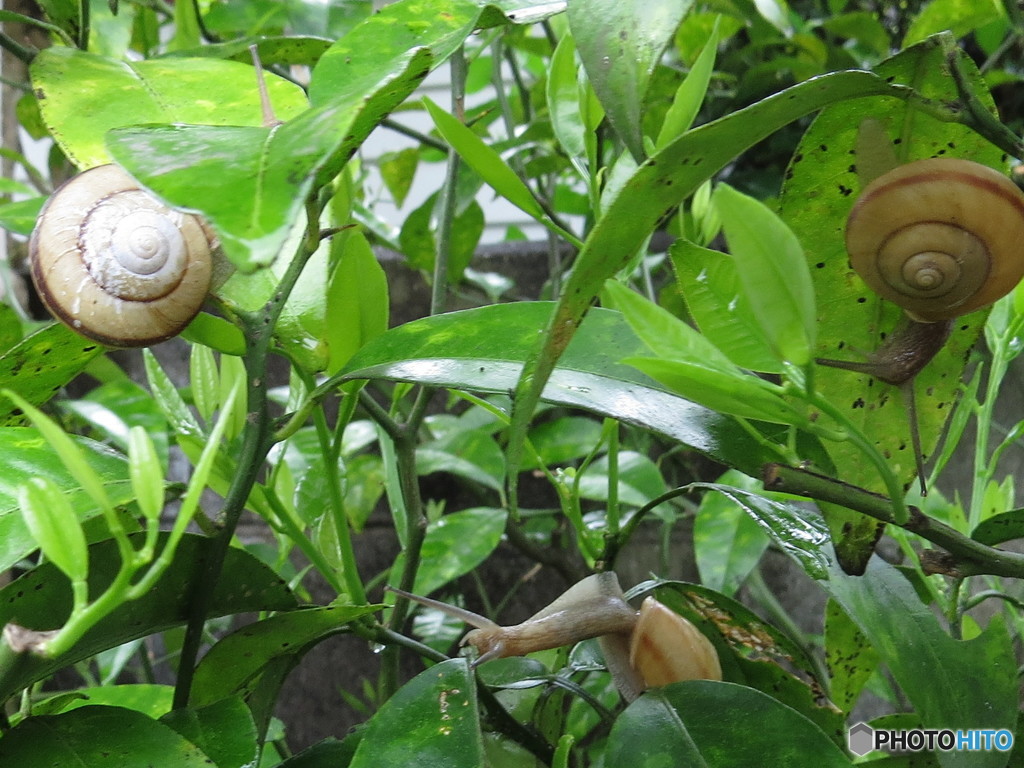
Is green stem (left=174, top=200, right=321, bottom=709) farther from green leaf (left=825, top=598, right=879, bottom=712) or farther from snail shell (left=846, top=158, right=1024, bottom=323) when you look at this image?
green leaf (left=825, top=598, right=879, bottom=712)

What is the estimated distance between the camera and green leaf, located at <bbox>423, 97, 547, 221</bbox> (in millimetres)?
302

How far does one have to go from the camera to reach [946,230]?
0.96 feet

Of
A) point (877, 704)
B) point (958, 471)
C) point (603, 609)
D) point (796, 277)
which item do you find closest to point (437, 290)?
point (603, 609)

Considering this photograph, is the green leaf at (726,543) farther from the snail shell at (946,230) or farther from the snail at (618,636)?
the snail shell at (946,230)

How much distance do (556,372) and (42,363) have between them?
217 millimetres

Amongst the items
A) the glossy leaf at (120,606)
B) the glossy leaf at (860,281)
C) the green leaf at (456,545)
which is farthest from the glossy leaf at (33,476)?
the green leaf at (456,545)

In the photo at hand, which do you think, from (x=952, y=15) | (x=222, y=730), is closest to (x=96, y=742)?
(x=222, y=730)

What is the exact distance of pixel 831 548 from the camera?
0.36 m

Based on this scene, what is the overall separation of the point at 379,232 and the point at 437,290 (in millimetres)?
351

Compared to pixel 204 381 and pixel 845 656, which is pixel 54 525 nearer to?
pixel 204 381

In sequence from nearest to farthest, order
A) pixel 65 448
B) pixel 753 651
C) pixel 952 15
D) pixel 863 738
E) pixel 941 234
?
pixel 65 448 → pixel 941 234 → pixel 753 651 → pixel 863 738 → pixel 952 15

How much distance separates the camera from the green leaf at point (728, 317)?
271 mm

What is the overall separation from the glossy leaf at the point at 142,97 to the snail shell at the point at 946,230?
0.72ft

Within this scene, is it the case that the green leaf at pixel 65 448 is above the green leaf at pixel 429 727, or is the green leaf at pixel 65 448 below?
above
